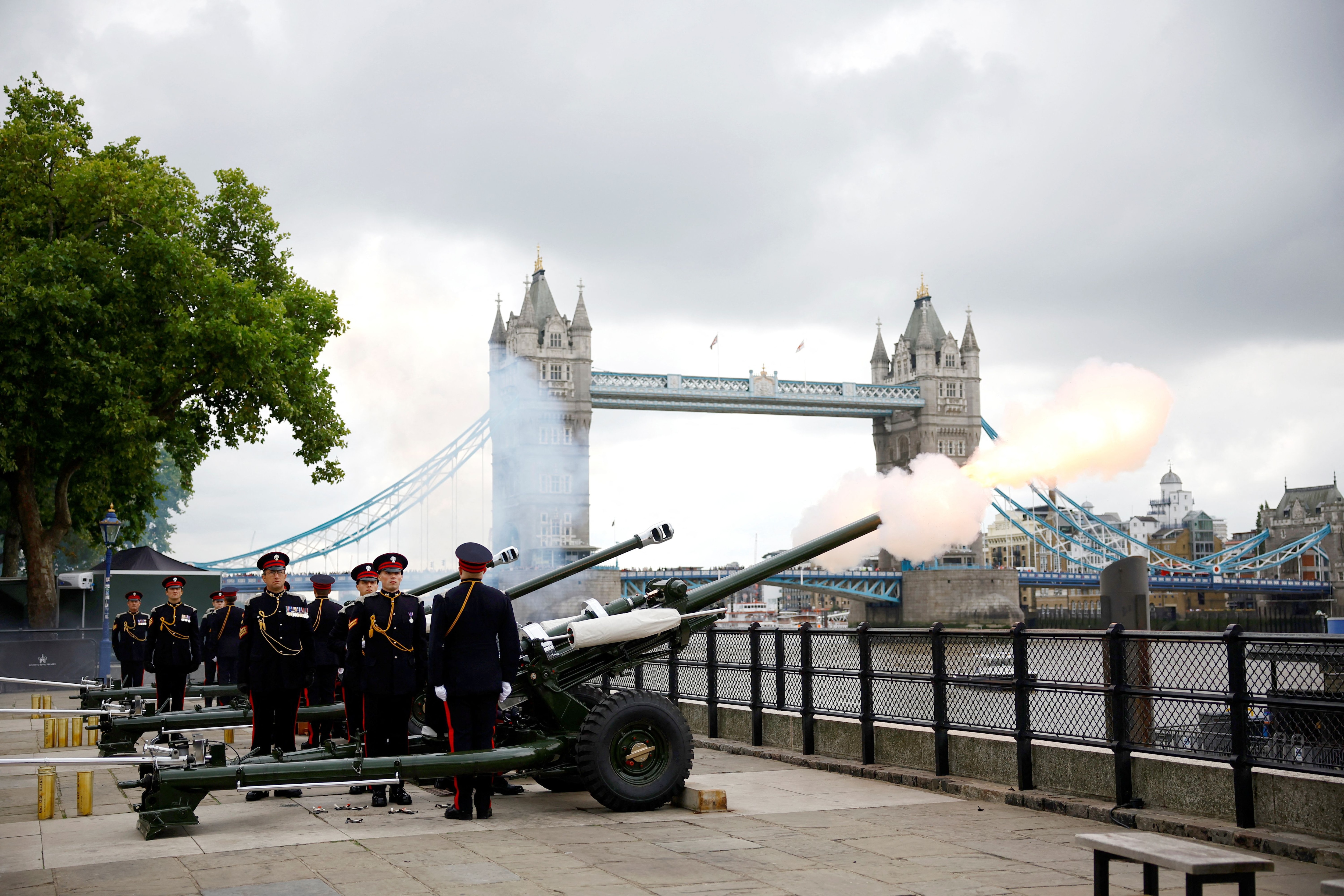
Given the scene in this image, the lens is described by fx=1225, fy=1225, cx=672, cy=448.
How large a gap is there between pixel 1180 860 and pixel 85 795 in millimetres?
7074

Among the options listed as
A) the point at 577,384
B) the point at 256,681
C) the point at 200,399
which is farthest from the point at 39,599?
the point at 577,384

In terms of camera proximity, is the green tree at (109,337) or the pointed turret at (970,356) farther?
the pointed turret at (970,356)

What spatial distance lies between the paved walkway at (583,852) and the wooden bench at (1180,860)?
69 cm

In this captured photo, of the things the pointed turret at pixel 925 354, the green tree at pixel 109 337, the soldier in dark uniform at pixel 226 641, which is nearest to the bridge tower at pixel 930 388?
the pointed turret at pixel 925 354

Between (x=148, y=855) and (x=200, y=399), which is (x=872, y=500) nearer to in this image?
(x=148, y=855)

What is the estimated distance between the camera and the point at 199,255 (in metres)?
25.0

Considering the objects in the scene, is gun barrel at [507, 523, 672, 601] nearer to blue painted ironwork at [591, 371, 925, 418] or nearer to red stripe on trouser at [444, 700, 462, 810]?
red stripe on trouser at [444, 700, 462, 810]

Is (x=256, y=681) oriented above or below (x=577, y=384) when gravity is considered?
below

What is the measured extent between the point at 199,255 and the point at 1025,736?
70.0ft

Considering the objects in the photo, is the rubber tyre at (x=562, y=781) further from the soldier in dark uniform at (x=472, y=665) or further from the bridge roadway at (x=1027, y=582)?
the bridge roadway at (x=1027, y=582)

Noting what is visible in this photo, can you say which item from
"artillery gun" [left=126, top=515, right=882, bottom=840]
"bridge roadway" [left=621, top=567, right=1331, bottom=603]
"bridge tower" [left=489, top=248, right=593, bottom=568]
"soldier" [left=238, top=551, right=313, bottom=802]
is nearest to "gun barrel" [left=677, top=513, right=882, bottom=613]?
"artillery gun" [left=126, top=515, right=882, bottom=840]

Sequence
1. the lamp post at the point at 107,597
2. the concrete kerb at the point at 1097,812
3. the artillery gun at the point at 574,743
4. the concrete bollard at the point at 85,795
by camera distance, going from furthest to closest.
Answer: the lamp post at the point at 107,597, the concrete bollard at the point at 85,795, the artillery gun at the point at 574,743, the concrete kerb at the point at 1097,812

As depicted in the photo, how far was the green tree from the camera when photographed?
23.1 metres

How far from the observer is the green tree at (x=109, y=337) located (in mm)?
23141
